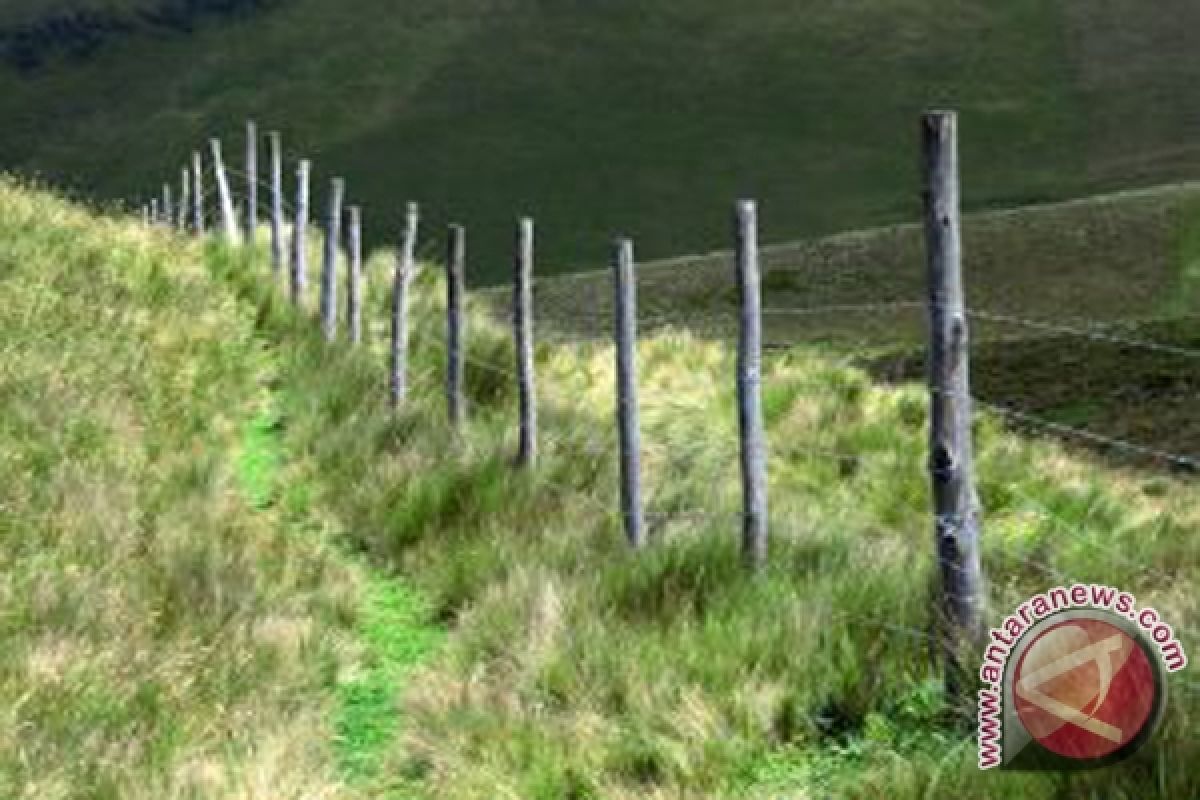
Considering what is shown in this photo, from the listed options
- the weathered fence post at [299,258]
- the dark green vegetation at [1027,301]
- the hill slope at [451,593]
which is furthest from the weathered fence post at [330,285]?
the dark green vegetation at [1027,301]

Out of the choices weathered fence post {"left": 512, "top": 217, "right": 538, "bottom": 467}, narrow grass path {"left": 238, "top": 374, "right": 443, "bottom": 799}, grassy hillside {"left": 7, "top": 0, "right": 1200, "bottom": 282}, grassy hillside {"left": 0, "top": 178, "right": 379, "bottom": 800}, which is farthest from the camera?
grassy hillside {"left": 7, "top": 0, "right": 1200, "bottom": 282}

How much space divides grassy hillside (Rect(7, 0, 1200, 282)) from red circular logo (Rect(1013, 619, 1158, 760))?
102 m

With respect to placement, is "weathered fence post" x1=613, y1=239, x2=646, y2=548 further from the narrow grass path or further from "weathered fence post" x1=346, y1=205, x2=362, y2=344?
"weathered fence post" x1=346, y1=205, x2=362, y2=344

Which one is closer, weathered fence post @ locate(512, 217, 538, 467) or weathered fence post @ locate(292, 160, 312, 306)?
weathered fence post @ locate(512, 217, 538, 467)

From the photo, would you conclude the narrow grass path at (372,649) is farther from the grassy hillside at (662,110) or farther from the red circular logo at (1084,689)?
the grassy hillside at (662,110)

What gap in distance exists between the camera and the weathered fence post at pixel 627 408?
10.6m

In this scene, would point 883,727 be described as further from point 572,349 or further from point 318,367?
point 572,349

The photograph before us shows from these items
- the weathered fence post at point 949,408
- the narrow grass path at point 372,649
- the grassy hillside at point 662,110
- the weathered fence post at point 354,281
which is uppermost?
the grassy hillside at point 662,110

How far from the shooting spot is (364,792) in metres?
7.13

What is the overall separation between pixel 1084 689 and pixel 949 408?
1552mm

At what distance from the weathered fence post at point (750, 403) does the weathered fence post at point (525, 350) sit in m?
2.73

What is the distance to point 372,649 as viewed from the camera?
9.16 metres

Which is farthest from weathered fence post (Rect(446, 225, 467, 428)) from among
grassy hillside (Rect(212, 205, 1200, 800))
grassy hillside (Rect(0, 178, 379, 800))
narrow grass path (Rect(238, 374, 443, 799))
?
grassy hillside (Rect(0, 178, 379, 800))

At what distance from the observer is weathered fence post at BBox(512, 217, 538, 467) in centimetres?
1256
